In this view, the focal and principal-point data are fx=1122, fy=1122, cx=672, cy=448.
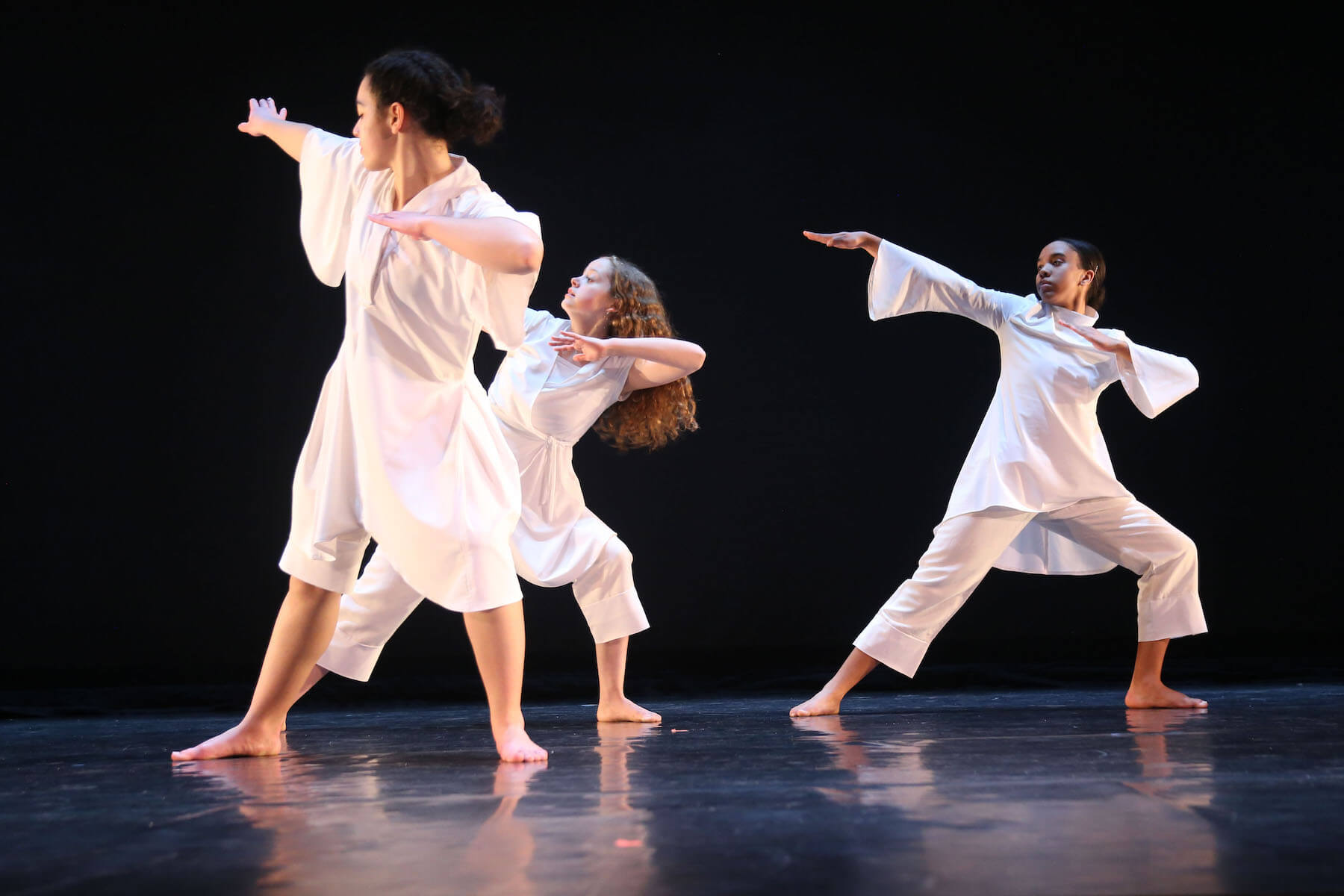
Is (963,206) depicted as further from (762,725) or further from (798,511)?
(762,725)

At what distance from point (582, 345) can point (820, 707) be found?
111 centimetres

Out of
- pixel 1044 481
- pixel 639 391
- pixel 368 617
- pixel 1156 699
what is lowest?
Result: pixel 1156 699

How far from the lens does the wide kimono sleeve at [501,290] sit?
6.38 feet

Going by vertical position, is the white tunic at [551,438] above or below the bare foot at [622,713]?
above

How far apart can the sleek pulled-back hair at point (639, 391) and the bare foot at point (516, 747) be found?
1278 mm

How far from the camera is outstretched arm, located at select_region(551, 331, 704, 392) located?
2.63m

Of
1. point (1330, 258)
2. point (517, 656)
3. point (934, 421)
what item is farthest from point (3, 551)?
point (1330, 258)

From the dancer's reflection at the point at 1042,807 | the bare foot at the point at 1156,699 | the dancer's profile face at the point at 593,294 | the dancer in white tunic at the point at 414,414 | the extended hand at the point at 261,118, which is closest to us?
the dancer's reflection at the point at 1042,807

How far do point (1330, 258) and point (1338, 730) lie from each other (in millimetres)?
2897

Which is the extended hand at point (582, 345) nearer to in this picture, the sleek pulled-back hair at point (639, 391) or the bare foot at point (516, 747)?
the sleek pulled-back hair at point (639, 391)

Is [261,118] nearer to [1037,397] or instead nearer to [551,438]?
[551,438]

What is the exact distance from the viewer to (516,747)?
73.9 inches

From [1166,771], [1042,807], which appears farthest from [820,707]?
[1042,807]

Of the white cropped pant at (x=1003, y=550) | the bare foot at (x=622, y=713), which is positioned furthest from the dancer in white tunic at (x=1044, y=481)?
the bare foot at (x=622, y=713)
